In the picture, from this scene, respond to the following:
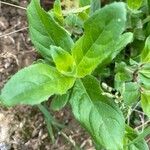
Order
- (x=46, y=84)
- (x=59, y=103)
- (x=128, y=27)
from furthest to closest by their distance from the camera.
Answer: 1. (x=128, y=27)
2. (x=59, y=103)
3. (x=46, y=84)

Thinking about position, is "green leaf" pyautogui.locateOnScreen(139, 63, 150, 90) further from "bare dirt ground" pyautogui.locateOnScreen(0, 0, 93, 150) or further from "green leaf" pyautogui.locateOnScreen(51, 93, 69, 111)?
"bare dirt ground" pyautogui.locateOnScreen(0, 0, 93, 150)

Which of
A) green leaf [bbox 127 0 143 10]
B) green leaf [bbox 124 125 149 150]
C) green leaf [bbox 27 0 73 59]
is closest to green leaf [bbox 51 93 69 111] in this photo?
green leaf [bbox 27 0 73 59]

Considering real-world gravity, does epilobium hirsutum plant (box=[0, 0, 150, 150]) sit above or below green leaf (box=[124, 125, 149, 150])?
above

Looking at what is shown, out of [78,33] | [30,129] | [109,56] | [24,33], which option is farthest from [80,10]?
[30,129]

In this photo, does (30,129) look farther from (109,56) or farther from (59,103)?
(109,56)

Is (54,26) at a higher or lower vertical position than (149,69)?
higher

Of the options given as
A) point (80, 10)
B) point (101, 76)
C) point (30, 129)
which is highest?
point (80, 10)

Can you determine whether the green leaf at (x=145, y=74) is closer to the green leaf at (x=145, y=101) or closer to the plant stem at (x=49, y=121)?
the green leaf at (x=145, y=101)
